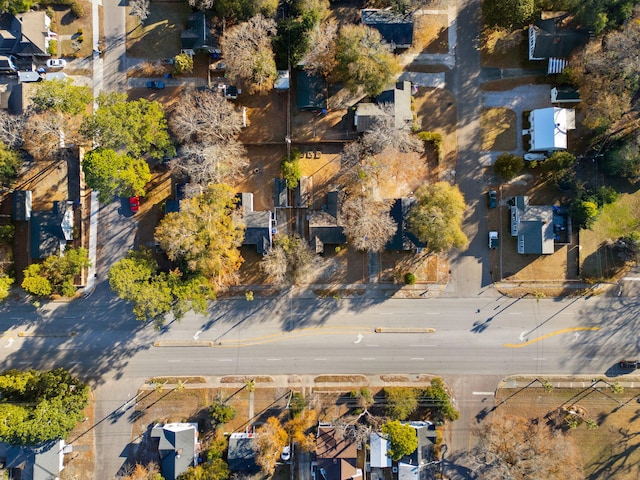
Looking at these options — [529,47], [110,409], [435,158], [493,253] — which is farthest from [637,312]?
[110,409]

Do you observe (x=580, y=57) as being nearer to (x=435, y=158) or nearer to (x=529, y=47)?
(x=529, y=47)

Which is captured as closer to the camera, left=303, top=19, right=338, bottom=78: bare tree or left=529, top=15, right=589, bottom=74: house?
left=303, top=19, right=338, bottom=78: bare tree

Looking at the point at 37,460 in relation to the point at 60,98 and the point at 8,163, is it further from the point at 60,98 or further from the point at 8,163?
the point at 60,98

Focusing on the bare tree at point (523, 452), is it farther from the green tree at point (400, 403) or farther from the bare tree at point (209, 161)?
the bare tree at point (209, 161)

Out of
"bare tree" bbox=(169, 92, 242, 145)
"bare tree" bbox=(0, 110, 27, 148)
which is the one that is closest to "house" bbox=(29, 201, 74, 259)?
"bare tree" bbox=(0, 110, 27, 148)

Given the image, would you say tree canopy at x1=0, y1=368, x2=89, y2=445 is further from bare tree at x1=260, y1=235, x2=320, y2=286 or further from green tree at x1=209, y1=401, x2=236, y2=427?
bare tree at x1=260, y1=235, x2=320, y2=286

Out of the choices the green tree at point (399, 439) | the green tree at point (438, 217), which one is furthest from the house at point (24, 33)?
the green tree at point (399, 439)
